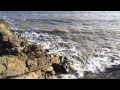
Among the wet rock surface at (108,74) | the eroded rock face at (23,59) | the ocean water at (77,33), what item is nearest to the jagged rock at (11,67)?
the eroded rock face at (23,59)

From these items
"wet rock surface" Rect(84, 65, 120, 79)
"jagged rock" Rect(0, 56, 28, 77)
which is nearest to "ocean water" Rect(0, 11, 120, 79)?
"wet rock surface" Rect(84, 65, 120, 79)

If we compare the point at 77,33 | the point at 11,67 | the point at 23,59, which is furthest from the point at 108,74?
the point at 11,67

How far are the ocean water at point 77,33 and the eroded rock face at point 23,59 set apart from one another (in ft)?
0.37

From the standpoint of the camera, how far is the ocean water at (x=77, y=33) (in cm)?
692

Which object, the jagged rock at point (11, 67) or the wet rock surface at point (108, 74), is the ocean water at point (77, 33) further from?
the jagged rock at point (11, 67)

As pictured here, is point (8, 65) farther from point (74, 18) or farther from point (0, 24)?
point (74, 18)

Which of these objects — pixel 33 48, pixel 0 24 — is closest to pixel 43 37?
pixel 33 48

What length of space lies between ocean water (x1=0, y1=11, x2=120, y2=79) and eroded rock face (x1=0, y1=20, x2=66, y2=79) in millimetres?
112

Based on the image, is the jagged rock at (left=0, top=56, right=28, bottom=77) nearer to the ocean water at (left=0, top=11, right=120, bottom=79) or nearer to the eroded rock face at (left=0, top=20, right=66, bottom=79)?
the eroded rock face at (left=0, top=20, right=66, bottom=79)

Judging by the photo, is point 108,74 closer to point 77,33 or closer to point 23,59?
point 77,33

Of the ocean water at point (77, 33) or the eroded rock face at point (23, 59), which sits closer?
the eroded rock face at point (23, 59)
